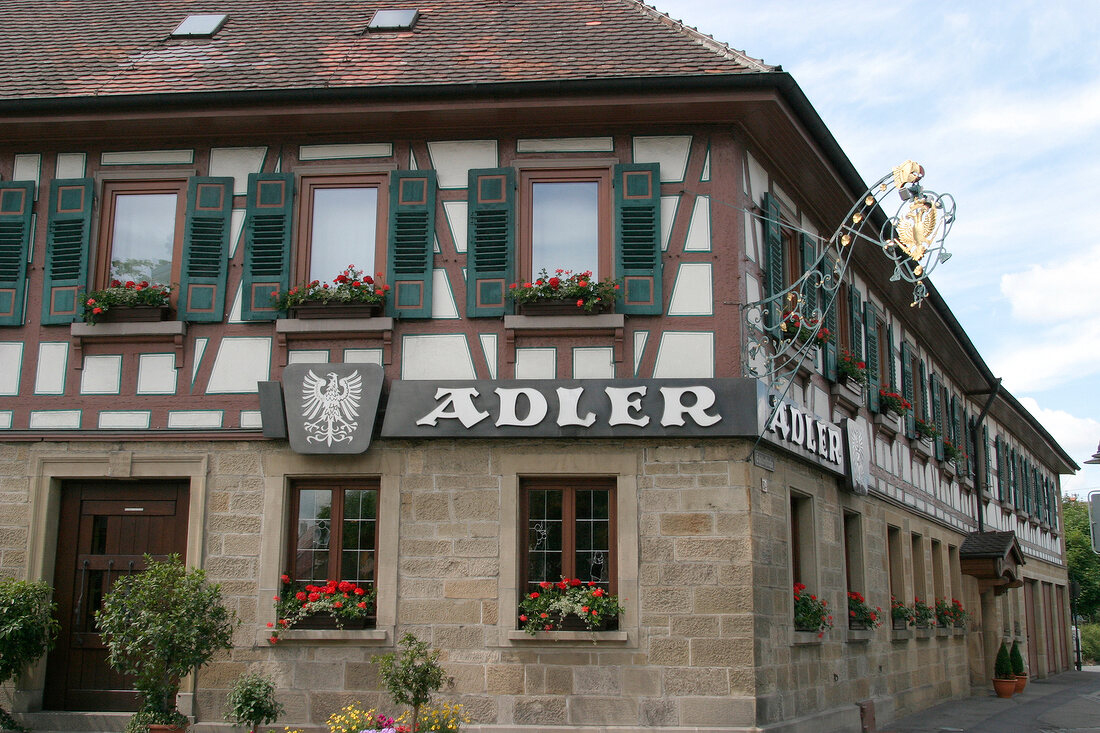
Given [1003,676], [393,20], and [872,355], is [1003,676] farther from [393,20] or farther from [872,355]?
[393,20]

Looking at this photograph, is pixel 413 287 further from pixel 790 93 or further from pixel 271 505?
pixel 790 93

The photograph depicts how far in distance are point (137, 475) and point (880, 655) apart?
927cm

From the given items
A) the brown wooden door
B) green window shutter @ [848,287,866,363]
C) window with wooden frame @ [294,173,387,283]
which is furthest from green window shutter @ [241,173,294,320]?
green window shutter @ [848,287,866,363]

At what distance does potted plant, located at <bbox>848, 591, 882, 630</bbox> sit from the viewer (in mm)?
14355

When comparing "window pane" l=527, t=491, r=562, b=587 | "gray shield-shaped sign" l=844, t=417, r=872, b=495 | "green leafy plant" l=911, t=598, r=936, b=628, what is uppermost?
"gray shield-shaped sign" l=844, t=417, r=872, b=495

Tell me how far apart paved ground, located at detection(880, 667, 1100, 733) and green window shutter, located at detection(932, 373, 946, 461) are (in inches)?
162

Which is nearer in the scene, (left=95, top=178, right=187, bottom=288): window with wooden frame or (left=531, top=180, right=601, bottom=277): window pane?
(left=531, top=180, right=601, bottom=277): window pane

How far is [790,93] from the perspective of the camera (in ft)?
38.6

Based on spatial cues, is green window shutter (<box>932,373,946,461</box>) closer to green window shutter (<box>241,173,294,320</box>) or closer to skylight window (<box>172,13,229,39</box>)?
green window shutter (<box>241,173,294,320</box>)

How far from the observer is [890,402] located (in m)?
16.4

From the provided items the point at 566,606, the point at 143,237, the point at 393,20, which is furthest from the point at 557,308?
the point at 393,20

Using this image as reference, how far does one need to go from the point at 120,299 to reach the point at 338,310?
2.09 m

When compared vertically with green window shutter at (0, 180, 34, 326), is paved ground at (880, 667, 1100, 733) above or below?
below

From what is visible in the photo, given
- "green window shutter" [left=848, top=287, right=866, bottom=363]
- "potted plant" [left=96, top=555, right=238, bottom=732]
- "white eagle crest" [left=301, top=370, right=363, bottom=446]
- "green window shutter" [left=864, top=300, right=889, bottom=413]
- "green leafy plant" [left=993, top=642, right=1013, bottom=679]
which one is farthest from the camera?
"green leafy plant" [left=993, top=642, right=1013, bottom=679]
